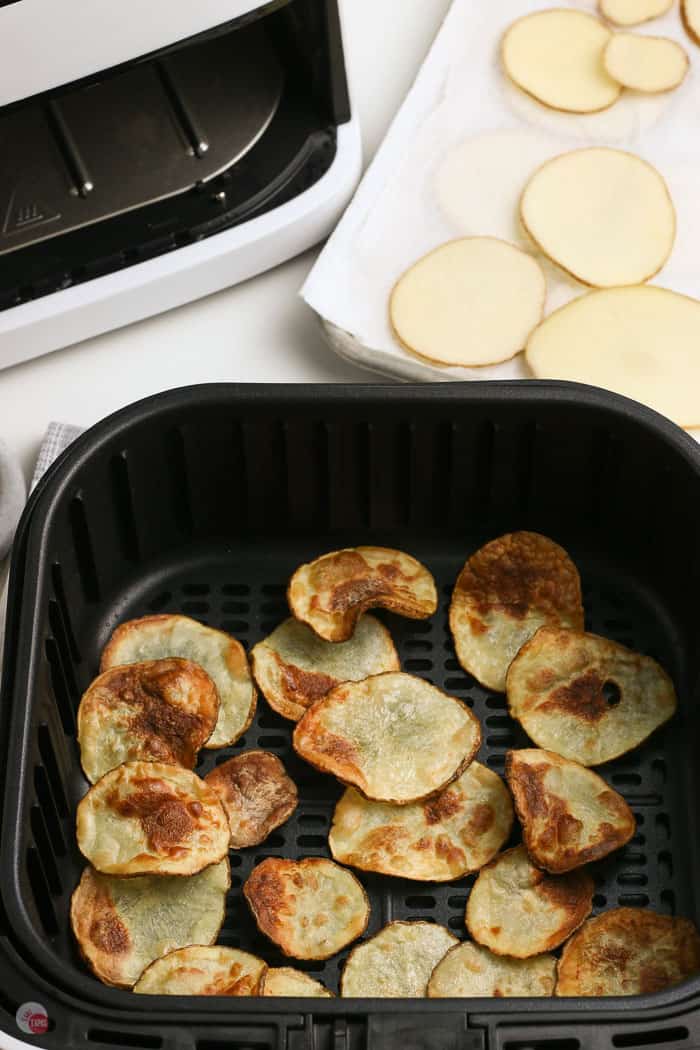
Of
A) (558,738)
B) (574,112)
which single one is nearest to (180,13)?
(574,112)

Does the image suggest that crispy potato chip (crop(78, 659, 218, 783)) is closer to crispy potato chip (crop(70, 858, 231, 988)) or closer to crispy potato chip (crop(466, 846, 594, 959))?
crispy potato chip (crop(70, 858, 231, 988))

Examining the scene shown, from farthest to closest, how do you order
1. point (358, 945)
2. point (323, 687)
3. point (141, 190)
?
point (141, 190) < point (323, 687) < point (358, 945)

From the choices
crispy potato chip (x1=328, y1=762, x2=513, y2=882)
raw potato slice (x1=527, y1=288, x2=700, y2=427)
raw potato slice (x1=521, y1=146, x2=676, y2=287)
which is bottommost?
crispy potato chip (x1=328, y1=762, x2=513, y2=882)

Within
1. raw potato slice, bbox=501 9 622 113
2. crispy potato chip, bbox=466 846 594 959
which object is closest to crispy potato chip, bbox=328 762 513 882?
crispy potato chip, bbox=466 846 594 959

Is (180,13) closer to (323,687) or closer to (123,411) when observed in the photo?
(123,411)

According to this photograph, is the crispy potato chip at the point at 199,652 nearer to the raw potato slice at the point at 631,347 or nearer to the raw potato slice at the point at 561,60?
the raw potato slice at the point at 631,347
